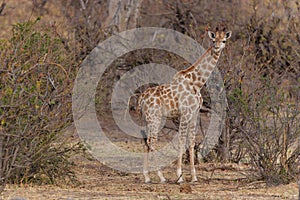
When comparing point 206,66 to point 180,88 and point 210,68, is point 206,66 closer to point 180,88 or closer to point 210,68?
point 210,68

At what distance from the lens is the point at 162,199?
7.38 meters

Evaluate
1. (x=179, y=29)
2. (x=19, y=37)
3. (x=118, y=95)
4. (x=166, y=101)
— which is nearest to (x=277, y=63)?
(x=179, y=29)

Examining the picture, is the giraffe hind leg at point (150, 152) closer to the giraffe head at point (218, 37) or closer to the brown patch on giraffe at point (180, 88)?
the brown patch on giraffe at point (180, 88)

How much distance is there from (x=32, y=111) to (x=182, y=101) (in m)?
2.88

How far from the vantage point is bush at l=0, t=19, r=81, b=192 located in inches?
274

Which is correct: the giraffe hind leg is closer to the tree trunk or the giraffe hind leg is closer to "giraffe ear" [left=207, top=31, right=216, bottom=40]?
"giraffe ear" [left=207, top=31, right=216, bottom=40]

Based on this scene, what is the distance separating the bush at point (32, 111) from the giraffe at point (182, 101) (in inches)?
50.7

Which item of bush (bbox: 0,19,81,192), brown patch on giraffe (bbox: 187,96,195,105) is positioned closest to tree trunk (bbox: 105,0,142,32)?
bush (bbox: 0,19,81,192)

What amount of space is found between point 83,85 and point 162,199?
294cm

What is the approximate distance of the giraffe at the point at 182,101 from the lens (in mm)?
9531

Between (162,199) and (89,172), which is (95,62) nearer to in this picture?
(89,172)

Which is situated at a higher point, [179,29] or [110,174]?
[179,29]

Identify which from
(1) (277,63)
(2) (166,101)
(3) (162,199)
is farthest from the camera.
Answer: (1) (277,63)

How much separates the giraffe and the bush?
1288 mm
